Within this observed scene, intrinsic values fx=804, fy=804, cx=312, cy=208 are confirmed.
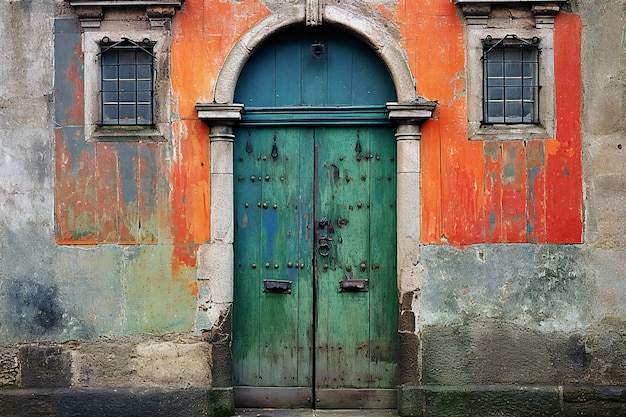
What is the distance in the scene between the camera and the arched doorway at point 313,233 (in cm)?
663

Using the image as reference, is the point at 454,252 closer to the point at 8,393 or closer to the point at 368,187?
the point at 368,187

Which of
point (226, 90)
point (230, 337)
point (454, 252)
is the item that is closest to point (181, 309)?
point (230, 337)

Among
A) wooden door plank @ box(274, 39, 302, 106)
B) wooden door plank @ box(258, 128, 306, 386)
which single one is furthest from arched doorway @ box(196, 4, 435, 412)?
wooden door plank @ box(258, 128, 306, 386)

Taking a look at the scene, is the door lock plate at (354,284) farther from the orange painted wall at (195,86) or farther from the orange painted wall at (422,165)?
the orange painted wall at (195,86)

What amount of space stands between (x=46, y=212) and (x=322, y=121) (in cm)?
236

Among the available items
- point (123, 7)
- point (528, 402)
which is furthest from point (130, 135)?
point (528, 402)

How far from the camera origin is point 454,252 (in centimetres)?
641

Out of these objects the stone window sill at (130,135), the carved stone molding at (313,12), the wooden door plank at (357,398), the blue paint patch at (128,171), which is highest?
the carved stone molding at (313,12)

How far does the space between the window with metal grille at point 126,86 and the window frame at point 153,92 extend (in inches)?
2.0

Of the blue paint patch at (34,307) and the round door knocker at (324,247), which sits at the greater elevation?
the round door knocker at (324,247)

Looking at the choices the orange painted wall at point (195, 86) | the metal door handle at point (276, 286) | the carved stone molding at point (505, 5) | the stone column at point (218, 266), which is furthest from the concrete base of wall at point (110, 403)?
the carved stone molding at point (505, 5)

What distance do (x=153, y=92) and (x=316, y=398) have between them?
2839 mm

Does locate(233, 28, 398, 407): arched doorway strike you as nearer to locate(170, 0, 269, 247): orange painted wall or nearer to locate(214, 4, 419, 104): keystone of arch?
locate(214, 4, 419, 104): keystone of arch

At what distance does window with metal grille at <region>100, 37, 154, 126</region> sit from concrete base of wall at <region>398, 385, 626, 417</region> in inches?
129
